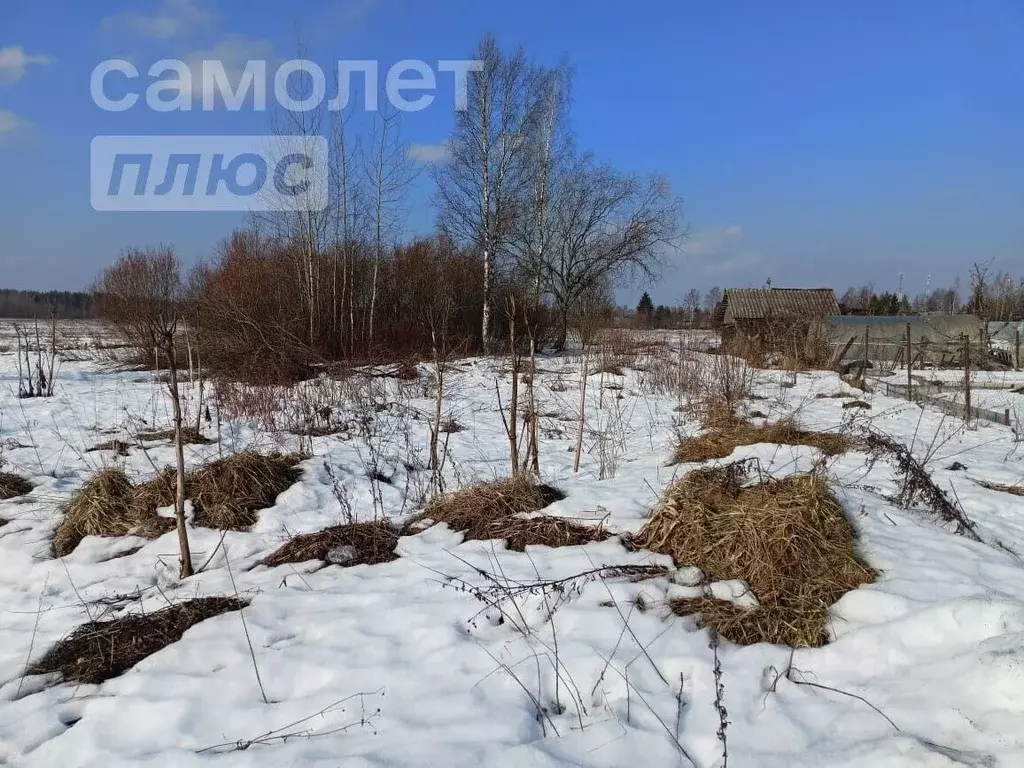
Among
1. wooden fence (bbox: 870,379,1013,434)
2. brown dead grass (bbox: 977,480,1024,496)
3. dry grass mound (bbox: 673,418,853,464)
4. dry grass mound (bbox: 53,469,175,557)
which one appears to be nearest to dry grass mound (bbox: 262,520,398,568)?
dry grass mound (bbox: 53,469,175,557)

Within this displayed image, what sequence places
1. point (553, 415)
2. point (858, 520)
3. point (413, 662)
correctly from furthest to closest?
point (553, 415), point (858, 520), point (413, 662)

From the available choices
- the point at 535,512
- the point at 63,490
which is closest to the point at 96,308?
the point at 63,490

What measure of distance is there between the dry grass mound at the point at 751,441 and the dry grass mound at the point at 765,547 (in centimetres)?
181

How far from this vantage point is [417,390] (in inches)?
439

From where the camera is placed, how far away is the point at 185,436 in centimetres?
662

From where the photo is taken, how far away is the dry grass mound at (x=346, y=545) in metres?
3.62

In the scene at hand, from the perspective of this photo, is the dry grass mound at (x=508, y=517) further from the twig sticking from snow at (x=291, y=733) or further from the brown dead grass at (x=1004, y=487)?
the brown dead grass at (x=1004, y=487)

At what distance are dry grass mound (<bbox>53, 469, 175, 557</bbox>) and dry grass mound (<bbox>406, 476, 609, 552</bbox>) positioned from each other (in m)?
1.85

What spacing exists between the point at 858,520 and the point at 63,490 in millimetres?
5901

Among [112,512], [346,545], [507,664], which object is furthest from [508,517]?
[112,512]

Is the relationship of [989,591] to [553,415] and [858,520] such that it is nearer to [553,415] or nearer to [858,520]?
[858,520]

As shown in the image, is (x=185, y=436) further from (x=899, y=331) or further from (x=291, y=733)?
(x=899, y=331)

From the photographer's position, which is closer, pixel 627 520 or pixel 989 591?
pixel 989 591

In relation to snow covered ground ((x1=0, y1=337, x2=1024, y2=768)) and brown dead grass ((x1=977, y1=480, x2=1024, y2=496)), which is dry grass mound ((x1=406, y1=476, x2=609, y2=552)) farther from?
brown dead grass ((x1=977, y1=480, x2=1024, y2=496))
